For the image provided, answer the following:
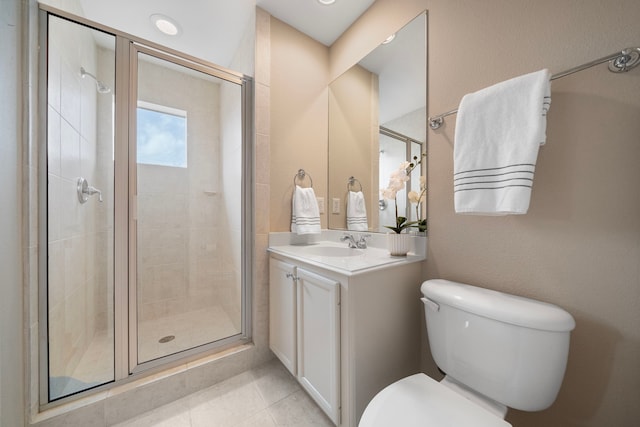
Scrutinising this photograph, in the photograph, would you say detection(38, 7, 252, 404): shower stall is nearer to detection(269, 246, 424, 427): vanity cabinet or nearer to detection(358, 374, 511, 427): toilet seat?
detection(269, 246, 424, 427): vanity cabinet

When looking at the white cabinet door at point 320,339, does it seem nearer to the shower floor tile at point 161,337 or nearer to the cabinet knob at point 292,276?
Result: the cabinet knob at point 292,276

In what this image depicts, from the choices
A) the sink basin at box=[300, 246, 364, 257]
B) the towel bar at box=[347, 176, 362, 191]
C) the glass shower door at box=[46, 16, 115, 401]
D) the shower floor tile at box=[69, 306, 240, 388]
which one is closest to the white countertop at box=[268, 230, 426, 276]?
the sink basin at box=[300, 246, 364, 257]

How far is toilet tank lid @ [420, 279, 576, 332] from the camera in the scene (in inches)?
27.0

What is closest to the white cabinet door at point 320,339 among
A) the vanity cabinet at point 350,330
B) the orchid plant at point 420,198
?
the vanity cabinet at point 350,330

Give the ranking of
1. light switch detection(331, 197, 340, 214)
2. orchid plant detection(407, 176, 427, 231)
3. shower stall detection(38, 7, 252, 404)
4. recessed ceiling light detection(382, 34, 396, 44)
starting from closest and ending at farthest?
shower stall detection(38, 7, 252, 404)
orchid plant detection(407, 176, 427, 231)
recessed ceiling light detection(382, 34, 396, 44)
light switch detection(331, 197, 340, 214)

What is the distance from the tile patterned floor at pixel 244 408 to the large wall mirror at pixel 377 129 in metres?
1.08

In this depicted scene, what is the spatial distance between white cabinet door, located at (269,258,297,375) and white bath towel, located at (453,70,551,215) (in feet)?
3.02

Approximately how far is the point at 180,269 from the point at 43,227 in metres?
0.81

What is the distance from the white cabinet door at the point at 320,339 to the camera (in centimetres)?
93

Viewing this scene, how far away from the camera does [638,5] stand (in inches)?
26.8

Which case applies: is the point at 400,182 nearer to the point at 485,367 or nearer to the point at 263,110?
the point at 485,367

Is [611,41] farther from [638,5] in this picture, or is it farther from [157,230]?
[157,230]

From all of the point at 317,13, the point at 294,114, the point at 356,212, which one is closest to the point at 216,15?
the point at 317,13

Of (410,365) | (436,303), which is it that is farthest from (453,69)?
(410,365)
